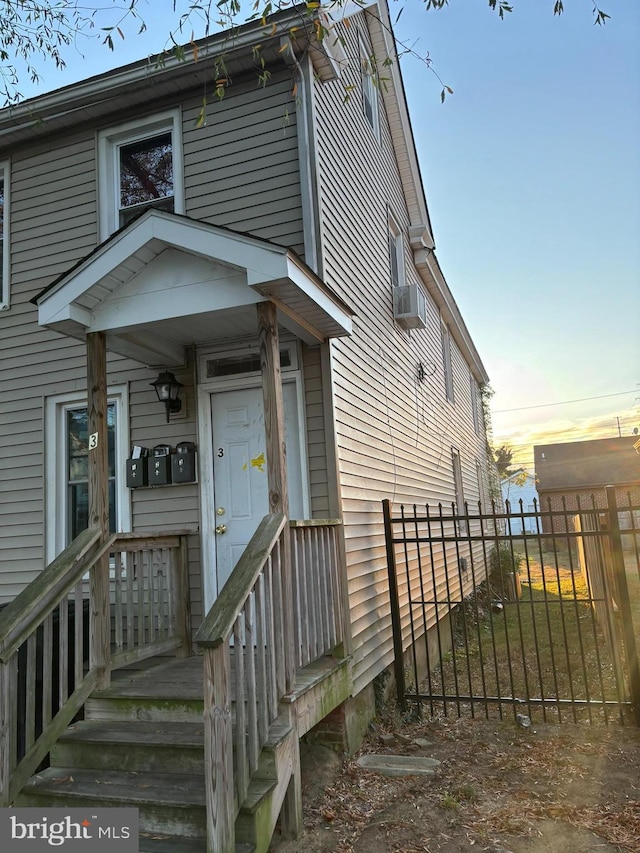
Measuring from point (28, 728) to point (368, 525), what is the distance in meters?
3.36

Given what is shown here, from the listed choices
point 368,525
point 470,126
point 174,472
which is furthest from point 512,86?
point 174,472

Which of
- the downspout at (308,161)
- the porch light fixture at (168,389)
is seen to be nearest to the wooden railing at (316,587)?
the porch light fixture at (168,389)

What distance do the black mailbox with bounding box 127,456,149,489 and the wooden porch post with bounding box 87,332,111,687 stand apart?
1276mm

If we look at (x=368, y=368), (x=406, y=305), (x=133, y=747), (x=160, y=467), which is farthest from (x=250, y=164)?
(x=133, y=747)

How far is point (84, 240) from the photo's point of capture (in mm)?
6461

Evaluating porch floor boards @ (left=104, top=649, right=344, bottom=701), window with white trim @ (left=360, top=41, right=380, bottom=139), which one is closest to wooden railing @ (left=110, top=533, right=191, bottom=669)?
porch floor boards @ (left=104, top=649, right=344, bottom=701)

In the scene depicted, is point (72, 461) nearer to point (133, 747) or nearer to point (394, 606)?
point (133, 747)

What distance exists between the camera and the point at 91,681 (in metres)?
4.22

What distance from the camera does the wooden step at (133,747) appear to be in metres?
3.57

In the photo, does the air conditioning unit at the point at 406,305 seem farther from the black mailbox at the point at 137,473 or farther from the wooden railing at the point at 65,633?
the wooden railing at the point at 65,633

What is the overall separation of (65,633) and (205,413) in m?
2.28

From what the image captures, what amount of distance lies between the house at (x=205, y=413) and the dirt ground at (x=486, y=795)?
38cm

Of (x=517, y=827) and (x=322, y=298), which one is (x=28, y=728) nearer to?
(x=517, y=827)

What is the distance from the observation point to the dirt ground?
3.52 m
